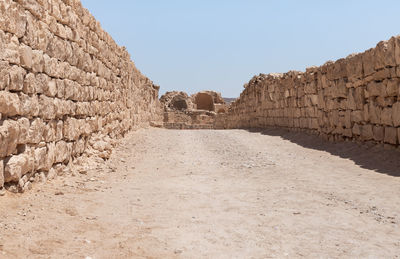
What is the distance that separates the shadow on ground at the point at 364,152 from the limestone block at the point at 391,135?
17 cm

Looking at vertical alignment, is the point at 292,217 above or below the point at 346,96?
below

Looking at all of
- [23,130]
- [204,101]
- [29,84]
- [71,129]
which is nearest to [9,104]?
[23,130]

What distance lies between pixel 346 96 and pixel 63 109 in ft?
23.3

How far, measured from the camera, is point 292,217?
421 centimetres

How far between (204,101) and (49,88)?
123 feet

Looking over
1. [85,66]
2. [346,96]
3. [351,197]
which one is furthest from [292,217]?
[346,96]

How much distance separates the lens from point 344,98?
1003 cm

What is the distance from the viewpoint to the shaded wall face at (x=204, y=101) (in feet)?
139

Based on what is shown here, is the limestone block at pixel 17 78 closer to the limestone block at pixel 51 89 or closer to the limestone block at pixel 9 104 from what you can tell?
the limestone block at pixel 9 104

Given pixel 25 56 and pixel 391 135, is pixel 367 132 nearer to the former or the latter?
pixel 391 135

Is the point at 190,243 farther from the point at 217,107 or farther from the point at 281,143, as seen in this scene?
the point at 217,107

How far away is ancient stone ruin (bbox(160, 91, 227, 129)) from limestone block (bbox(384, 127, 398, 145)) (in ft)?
79.2

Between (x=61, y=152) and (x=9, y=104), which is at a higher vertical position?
(x=9, y=104)

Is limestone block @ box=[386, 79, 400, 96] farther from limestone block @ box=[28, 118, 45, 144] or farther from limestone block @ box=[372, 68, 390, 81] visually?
limestone block @ box=[28, 118, 45, 144]
